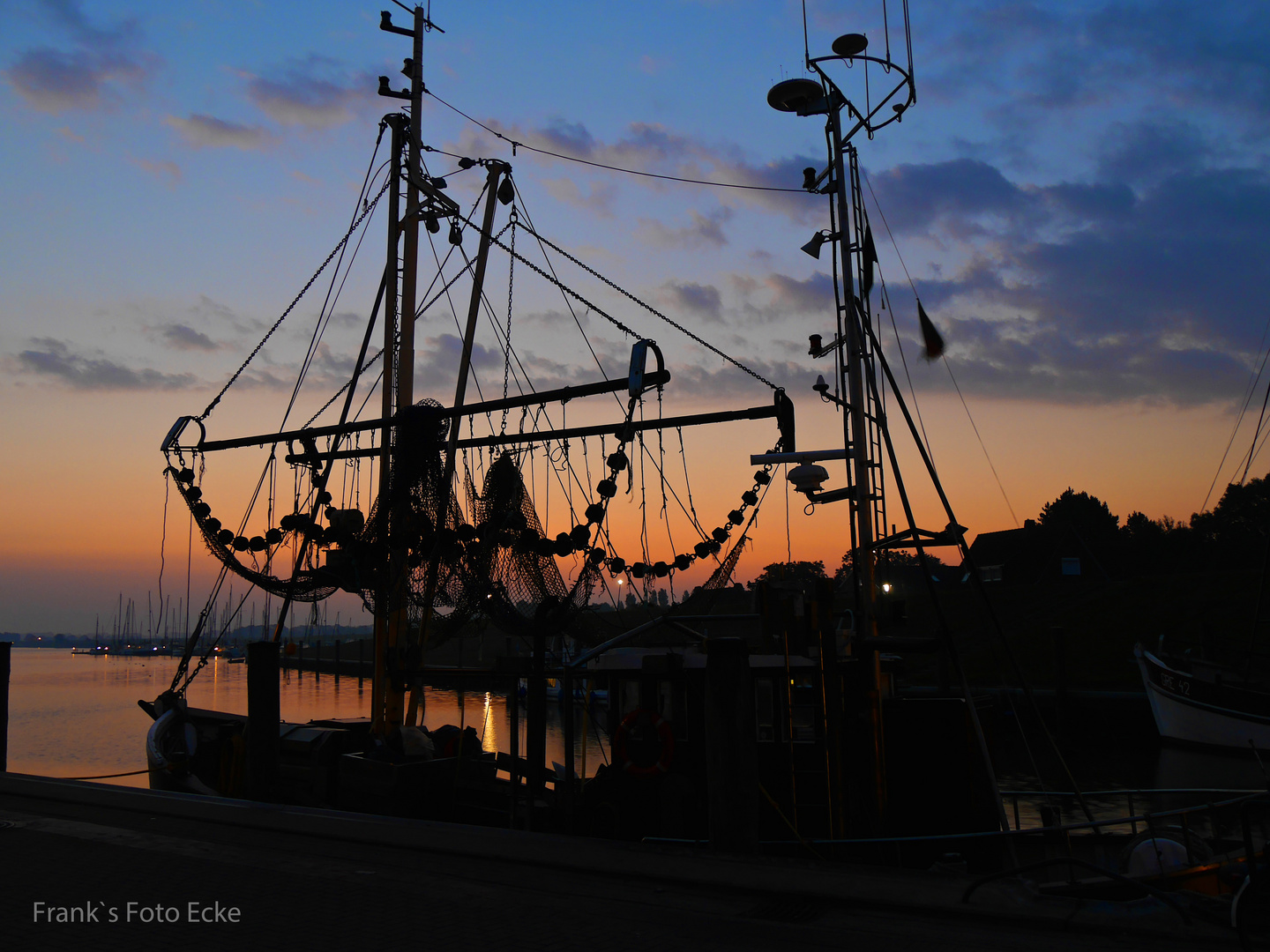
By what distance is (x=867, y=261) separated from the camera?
1730 cm

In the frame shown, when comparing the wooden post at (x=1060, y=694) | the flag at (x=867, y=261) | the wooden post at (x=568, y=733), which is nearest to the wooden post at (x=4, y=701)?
the wooden post at (x=568, y=733)

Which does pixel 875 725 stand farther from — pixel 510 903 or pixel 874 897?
pixel 510 903

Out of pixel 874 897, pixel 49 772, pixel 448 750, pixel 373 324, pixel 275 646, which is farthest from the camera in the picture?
pixel 49 772

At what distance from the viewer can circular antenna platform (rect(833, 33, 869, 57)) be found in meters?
17.2

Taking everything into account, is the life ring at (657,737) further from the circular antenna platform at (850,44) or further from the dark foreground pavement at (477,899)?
the circular antenna platform at (850,44)

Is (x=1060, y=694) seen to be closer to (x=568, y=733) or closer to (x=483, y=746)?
(x=483, y=746)

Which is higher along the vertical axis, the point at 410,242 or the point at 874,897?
the point at 410,242

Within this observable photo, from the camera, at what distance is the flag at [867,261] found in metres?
17.0

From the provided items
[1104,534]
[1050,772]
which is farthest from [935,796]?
[1104,534]

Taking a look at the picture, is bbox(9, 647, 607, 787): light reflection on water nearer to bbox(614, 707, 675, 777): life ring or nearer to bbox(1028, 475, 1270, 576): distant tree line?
bbox(614, 707, 675, 777): life ring

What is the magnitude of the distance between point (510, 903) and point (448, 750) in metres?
9.02

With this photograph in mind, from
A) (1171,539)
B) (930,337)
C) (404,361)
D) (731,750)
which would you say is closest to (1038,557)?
(1171,539)

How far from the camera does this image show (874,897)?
7.13m

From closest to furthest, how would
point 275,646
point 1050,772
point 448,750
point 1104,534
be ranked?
point 275,646
point 448,750
point 1050,772
point 1104,534
